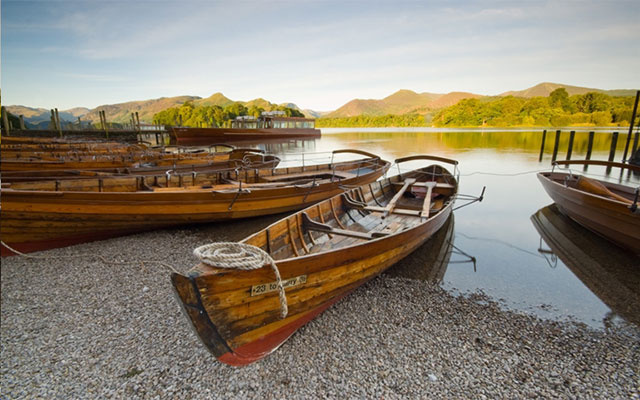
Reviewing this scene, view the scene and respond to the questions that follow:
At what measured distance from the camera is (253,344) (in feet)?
11.9

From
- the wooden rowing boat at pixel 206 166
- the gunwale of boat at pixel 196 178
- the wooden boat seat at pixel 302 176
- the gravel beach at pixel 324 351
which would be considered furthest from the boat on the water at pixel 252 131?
the gravel beach at pixel 324 351

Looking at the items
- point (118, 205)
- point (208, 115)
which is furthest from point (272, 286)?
point (208, 115)

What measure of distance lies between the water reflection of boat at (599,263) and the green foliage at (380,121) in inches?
5554

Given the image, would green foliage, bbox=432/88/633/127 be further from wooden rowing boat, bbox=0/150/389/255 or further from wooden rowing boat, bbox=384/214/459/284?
wooden rowing boat, bbox=0/150/389/255

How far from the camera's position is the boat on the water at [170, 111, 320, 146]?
1400 inches

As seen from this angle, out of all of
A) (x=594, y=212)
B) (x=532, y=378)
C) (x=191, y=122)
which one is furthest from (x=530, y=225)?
(x=191, y=122)

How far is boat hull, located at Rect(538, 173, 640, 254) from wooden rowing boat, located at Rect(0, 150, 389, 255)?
23.0 feet

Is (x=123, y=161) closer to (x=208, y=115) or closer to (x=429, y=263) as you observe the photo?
(x=429, y=263)

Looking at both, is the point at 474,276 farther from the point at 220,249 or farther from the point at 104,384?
the point at 104,384

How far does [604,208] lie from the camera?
288 inches

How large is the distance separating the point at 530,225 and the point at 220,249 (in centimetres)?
1113

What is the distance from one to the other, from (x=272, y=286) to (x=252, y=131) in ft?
125

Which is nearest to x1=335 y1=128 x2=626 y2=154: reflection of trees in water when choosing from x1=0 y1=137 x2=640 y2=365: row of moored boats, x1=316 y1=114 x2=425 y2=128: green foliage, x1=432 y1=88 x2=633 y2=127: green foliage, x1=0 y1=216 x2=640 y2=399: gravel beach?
x1=0 y1=137 x2=640 y2=365: row of moored boats

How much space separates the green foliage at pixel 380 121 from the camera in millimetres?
144000
